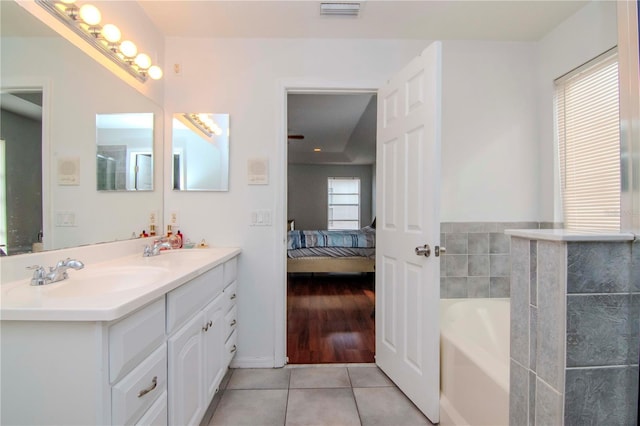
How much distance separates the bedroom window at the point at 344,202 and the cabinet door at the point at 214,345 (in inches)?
246

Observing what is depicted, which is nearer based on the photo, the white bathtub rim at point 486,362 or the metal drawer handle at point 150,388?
the metal drawer handle at point 150,388

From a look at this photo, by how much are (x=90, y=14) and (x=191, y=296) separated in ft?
4.59

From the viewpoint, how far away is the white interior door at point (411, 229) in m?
1.52

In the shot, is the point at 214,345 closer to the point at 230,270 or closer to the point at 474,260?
the point at 230,270

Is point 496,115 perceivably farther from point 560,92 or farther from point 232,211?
point 232,211

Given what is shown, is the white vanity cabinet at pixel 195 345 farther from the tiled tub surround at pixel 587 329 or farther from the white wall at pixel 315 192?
the white wall at pixel 315 192

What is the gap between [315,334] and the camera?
267cm

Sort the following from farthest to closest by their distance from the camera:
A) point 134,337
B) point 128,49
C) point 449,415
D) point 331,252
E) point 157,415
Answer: point 331,252 < point 128,49 < point 449,415 < point 157,415 < point 134,337

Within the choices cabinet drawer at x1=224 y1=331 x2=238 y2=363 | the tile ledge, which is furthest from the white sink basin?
the tile ledge

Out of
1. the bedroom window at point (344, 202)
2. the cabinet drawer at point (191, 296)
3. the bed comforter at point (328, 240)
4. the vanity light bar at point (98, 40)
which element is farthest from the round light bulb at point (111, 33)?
the bedroom window at point (344, 202)

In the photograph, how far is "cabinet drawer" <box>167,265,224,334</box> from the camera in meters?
1.09

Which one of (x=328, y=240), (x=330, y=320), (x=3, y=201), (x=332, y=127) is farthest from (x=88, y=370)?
(x=332, y=127)

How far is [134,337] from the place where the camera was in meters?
0.86

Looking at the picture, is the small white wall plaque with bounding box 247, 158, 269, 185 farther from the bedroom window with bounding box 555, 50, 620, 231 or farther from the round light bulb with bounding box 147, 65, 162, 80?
the bedroom window with bounding box 555, 50, 620, 231
